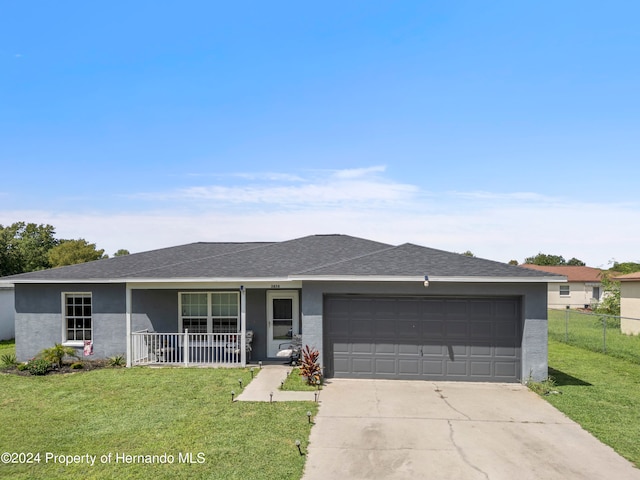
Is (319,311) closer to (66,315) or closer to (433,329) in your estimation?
(433,329)

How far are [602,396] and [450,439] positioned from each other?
5428 millimetres

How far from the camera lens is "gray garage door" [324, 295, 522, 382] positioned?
11.3m

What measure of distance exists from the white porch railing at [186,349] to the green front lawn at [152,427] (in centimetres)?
179

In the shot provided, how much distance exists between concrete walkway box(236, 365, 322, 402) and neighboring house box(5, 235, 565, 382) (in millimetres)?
1317

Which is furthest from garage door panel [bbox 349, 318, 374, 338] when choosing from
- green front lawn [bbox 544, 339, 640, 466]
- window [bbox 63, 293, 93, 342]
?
window [bbox 63, 293, 93, 342]

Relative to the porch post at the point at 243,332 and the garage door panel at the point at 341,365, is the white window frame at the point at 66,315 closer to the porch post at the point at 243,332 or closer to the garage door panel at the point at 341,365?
the porch post at the point at 243,332

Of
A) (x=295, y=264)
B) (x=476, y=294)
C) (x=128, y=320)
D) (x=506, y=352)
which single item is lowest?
(x=506, y=352)

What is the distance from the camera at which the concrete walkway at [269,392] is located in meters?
9.37

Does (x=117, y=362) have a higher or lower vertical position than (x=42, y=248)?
lower

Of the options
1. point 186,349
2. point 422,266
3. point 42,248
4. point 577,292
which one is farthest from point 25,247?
point 577,292

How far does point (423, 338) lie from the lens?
37.6 ft

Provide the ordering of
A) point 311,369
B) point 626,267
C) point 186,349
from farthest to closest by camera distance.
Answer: point 626,267, point 186,349, point 311,369

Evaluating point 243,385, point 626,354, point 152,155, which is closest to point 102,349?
point 243,385

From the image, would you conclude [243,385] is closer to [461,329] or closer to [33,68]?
[461,329]
